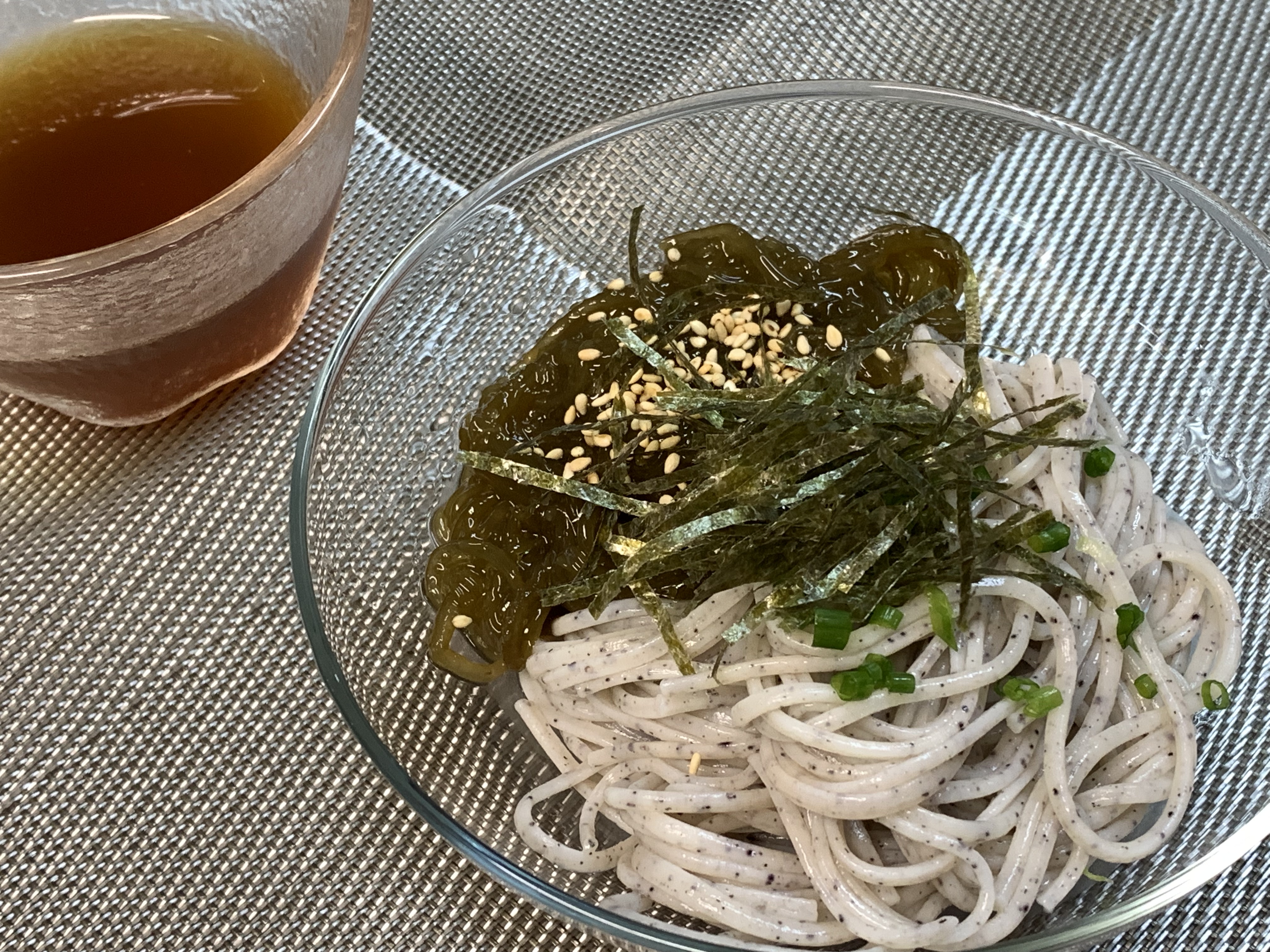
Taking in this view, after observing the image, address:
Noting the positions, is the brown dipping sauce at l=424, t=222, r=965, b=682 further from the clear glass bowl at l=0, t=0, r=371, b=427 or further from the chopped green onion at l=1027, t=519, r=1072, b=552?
the clear glass bowl at l=0, t=0, r=371, b=427

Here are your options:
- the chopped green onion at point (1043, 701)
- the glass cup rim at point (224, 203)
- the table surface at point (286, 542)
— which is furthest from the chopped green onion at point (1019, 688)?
the glass cup rim at point (224, 203)

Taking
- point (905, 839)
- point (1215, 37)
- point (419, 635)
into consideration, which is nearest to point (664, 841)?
point (905, 839)

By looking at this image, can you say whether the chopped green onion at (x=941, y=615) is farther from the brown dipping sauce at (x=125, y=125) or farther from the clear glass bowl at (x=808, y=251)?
the brown dipping sauce at (x=125, y=125)

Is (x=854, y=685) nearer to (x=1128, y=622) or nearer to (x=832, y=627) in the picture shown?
(x=832, y=627)

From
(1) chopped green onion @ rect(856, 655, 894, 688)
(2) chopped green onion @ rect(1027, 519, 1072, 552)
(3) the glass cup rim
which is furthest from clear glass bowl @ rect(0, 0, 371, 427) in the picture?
(2) chopped green onion @ rect(1027, 519, 1072, 552)

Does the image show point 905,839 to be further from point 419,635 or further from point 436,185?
point 436,185

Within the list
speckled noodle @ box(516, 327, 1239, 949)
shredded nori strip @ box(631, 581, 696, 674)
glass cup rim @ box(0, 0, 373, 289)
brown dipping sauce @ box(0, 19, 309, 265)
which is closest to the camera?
speckled noodle @ box(516, 327, 1239, 949)

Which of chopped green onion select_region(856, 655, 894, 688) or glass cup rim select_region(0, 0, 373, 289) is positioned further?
glass cup rim select_region(0, 0, 373, 289)
